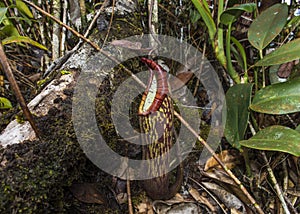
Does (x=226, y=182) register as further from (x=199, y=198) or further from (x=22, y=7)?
(x=22, y=7)

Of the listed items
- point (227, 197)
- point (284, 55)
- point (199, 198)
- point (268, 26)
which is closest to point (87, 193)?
point (199, 198)

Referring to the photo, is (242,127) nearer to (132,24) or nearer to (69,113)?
(69,113)

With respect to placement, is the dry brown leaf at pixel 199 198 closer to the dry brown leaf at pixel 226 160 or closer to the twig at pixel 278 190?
the dry brown leaf at pixel 226 160

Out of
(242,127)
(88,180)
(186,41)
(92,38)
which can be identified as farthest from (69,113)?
(186,41)

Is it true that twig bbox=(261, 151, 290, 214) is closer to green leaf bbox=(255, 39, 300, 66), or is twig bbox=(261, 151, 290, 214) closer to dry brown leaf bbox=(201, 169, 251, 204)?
dry brown leaf bbox=(201, 169, 251, 204)

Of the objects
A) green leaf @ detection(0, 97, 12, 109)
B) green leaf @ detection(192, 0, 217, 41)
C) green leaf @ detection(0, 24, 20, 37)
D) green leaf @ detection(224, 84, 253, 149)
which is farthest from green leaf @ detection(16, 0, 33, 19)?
green leaf @ detection(224, 84, 253, 149)
